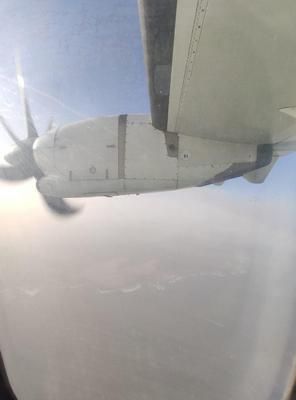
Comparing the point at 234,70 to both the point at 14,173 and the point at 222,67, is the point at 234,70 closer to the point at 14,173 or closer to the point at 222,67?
the point at 222,67

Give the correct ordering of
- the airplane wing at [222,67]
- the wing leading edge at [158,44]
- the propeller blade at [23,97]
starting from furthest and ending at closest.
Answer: the airplane wing at [222,67], the wing leading edge at [158,44], the propeller blade at [23,97]

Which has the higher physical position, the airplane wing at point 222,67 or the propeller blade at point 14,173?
the airplane wing at point 222,67

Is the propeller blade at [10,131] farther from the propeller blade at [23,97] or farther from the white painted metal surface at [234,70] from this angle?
the white painted metal surface at [234,70]

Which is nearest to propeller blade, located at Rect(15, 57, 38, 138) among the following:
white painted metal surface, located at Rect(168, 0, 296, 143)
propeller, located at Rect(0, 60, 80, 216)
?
propeller, located at Rect(0, 60, 80, 216)

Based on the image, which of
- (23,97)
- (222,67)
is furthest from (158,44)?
(23,97)

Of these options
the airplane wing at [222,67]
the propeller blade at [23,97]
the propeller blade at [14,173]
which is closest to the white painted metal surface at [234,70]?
the airplane wing at [222,67]

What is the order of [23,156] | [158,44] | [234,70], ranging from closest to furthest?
[23,156]
[158,44]
[234,70]

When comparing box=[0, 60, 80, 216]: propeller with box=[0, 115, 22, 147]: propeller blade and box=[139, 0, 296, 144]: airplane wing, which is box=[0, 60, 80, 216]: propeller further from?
box=[139, 0, 296, 144]: airplane wing
